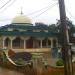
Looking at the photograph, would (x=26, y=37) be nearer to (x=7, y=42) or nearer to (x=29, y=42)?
(x=29, y=42)

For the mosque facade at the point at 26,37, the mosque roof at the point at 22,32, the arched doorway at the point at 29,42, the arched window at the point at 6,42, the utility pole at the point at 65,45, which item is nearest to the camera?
the utility pole at the point at 65,45

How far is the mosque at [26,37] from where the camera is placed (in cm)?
3875

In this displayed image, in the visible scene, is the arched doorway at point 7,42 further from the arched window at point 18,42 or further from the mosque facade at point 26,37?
the arched window at point 18,42

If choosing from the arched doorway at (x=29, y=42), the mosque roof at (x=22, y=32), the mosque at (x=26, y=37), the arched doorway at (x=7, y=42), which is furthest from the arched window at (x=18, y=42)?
the mosque roof at (x=22, y=32)

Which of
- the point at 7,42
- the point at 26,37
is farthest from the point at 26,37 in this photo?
the point at 7,42

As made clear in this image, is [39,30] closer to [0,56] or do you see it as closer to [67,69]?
[0,56]

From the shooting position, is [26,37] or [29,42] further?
[29,42]

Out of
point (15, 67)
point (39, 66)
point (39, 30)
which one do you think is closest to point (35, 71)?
point (39, 66)

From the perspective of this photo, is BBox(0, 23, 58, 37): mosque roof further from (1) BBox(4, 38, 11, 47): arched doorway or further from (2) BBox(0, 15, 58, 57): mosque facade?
(1) BBox(4, 38, 11, 47): arched doorway

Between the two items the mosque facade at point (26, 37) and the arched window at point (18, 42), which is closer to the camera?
the mosque facade at point (26, 37)

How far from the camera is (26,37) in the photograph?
3947 cm

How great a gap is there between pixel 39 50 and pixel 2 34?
5332 millimetres

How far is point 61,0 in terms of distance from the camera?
12125mm

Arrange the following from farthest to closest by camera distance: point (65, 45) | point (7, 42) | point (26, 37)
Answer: point (7, 42)
point (26, 37)
point (65, 45)
